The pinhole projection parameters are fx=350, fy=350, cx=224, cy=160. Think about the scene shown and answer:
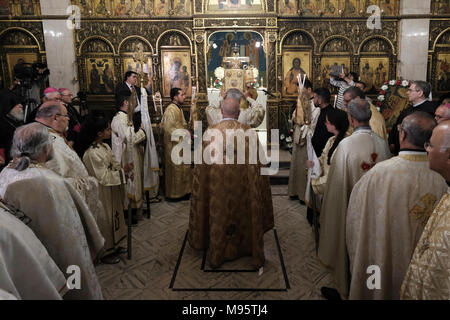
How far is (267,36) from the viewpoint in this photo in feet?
32.8

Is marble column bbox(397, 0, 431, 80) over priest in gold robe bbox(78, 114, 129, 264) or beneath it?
over

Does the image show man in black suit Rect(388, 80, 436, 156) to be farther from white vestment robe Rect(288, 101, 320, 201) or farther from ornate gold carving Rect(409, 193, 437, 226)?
ornate gold carving Rect(409, 193, 437, 226)

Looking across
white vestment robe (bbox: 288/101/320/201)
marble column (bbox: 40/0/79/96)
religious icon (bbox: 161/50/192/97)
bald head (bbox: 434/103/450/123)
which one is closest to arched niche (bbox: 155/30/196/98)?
religious icon (bbox: 161/50/192/97)

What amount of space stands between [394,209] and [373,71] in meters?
8.77

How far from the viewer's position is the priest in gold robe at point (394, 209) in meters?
2.55

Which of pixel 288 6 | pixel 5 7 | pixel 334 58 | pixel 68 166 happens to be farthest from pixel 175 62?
pixel 68 166

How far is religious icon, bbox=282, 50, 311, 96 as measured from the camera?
1030 cm

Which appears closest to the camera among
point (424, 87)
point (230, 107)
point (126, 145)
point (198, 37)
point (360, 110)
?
point (360, 110)

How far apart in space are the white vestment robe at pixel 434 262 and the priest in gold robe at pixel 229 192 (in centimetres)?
229

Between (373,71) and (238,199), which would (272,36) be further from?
(238,199)

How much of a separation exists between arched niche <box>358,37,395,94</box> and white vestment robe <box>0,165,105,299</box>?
9.62 meters
